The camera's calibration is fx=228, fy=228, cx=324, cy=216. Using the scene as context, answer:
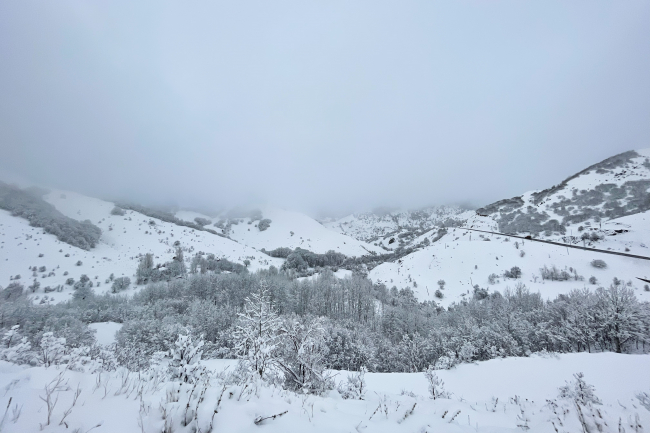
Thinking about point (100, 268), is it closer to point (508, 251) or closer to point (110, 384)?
point (110, 384)

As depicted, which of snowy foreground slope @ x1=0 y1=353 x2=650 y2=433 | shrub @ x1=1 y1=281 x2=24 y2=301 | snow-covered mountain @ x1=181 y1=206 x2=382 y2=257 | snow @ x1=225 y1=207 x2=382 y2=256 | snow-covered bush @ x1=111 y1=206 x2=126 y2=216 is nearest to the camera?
snowy foreground slope @ x1=0 y1=353 x2=650 y2=433

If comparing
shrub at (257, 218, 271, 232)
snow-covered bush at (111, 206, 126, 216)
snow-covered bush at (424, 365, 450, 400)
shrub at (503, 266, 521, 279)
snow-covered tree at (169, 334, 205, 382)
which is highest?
snow-covered bush at (111, 206, 126, 216)

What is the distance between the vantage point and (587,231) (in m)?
41.2

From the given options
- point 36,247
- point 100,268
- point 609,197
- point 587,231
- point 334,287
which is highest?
point 609,197

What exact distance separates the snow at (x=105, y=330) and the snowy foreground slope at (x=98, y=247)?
10870 millimetres

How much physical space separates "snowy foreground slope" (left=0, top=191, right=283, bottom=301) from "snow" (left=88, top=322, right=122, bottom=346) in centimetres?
1087

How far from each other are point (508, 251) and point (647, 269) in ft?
52.1

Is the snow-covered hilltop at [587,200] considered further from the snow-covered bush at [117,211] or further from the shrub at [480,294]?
the snow-covered bush at [117,211]

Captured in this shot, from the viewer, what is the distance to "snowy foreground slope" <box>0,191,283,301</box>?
2981cm

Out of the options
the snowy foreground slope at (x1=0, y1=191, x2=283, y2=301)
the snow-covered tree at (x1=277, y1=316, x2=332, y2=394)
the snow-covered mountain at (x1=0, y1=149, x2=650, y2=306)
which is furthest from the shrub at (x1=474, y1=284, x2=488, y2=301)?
the snowy foreground slope at (x1=0, y1=191, x2=283, y2=301)

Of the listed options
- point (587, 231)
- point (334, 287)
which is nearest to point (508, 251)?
point (587, 231)

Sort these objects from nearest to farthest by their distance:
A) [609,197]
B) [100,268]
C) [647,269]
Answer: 1. [647,269]
2. [100,268]
3. [609,197]

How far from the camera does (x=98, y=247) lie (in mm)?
43062

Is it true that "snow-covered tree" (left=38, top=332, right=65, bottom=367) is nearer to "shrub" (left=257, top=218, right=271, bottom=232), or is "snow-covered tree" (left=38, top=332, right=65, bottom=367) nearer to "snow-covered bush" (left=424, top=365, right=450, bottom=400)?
"snow-covered bush" (left=424, top=365, right=450, bottom=400)
